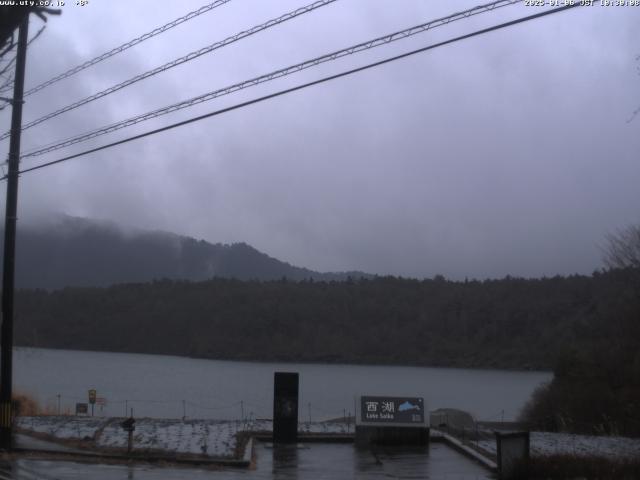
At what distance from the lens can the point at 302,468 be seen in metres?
18.5

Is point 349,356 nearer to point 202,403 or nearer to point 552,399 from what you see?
point 202,403

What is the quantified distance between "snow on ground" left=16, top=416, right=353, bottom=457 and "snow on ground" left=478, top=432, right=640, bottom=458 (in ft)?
19.5

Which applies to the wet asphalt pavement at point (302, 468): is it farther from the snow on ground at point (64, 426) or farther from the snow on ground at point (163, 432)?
the snow on ground at point (64, 426)

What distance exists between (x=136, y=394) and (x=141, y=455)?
4398 centimetres

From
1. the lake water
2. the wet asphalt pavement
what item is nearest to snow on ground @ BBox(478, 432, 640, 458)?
the wet asphalt pavement

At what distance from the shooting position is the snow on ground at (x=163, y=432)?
2086 cm

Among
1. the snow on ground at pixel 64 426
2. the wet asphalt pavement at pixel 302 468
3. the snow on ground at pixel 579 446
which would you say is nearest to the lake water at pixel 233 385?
the snow on ground at pixel 64 426

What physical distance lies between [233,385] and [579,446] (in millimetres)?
52127

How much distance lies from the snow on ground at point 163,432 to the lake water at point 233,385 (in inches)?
520

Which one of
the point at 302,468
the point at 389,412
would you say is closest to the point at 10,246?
the point at 302,468

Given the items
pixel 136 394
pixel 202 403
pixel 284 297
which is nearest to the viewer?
pixel 202 403

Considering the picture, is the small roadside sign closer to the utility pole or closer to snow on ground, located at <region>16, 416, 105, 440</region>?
snow on ground, located at <region>16, 416, 105, 440</region>

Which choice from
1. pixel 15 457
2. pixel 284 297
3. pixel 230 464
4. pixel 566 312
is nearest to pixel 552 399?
pixel 230 464

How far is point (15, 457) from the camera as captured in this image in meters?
18.9
